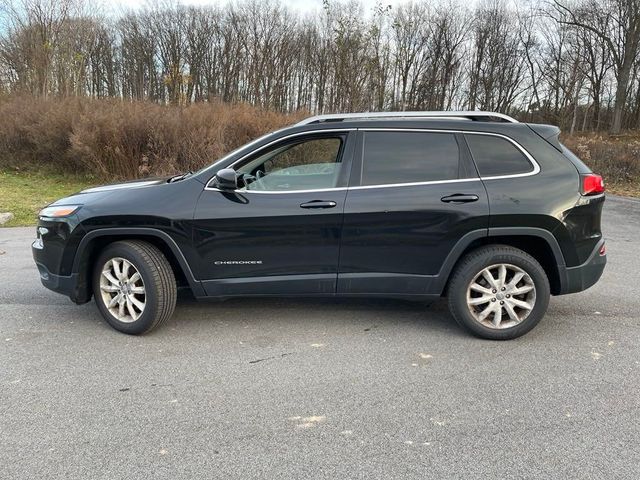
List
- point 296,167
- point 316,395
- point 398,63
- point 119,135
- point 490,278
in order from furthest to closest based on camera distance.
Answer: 1. point 398,63
2. point 119,135
3. point 296,167
4. point 490,278
5. point 316,395

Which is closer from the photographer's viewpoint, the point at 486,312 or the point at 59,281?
the point at 486,312

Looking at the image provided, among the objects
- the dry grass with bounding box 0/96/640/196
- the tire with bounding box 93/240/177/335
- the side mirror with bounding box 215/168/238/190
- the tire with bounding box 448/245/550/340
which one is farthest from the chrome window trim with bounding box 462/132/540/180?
the dry grass with bounding box 0/96/640/196

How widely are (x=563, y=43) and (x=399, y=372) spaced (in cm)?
5181

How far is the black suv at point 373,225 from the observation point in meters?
3.89

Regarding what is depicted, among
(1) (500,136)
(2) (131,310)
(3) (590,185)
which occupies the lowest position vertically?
(2) (131,310)

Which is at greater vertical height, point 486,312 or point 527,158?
point 527,158

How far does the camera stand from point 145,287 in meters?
4.00

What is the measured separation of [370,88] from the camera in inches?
1444

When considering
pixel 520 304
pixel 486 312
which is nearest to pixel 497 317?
pixel 486 312

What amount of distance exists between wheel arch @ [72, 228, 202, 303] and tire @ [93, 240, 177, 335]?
7 centimetres

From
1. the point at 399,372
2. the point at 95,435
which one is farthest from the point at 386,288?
the point at 95,435

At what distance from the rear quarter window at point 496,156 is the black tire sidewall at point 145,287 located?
9.24 ft

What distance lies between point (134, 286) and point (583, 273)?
3715mm

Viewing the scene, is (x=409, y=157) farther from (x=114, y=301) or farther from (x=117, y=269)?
(x=114, y=301)
